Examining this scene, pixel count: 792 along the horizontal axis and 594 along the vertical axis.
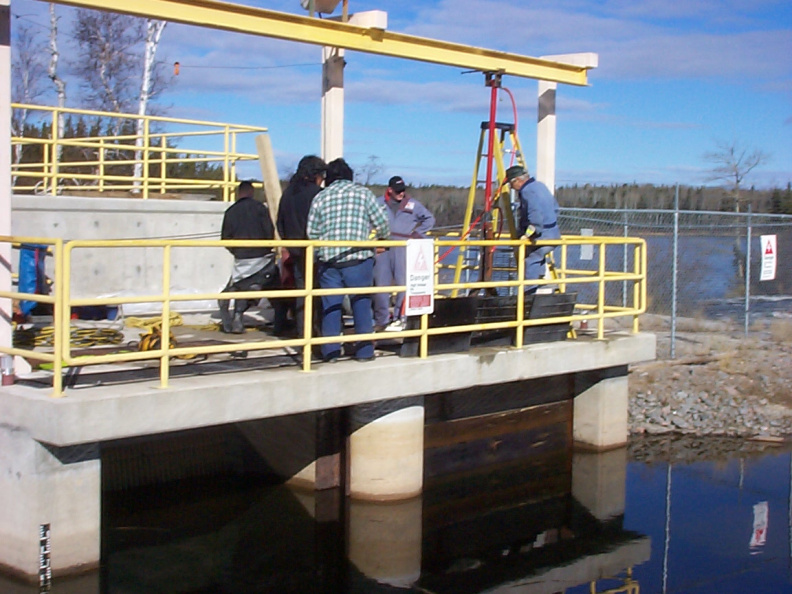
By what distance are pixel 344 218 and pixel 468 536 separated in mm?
3018

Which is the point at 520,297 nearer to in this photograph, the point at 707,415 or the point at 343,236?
the point at 343,236

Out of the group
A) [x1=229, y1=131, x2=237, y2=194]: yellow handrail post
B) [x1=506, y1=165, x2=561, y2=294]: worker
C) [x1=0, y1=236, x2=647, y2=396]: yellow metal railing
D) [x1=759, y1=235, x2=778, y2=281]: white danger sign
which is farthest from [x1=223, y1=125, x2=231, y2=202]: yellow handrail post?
[x1=759, y1=235, x2=778, y2=281]: white danger sign

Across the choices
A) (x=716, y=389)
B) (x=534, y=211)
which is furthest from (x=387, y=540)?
(x=716, y=389)

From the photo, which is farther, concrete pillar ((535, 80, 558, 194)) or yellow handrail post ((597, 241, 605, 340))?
concrete pillar ((535, 80, 558, 194))

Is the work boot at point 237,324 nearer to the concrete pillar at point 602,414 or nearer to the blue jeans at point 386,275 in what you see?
the blue jeans at point 386,275

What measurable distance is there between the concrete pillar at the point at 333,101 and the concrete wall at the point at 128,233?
111 inches

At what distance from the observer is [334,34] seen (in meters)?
9.22

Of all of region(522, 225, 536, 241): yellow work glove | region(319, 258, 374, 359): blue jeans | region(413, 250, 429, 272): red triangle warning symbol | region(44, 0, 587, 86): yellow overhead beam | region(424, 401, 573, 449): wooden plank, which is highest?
region(44, 0, 587, 86): yellow overhead beam

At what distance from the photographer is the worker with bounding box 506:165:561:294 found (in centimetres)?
992

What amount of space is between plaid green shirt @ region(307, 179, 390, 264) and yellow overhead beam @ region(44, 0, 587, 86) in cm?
159

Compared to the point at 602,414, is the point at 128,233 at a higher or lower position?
higher

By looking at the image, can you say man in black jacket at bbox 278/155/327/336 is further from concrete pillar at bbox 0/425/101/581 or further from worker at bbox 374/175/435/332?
concrete pillar at bbox 0/425/101/581

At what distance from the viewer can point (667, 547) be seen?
8.45 meters

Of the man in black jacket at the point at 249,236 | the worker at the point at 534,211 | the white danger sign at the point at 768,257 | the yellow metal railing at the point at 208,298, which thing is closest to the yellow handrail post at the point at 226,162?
the yellow metal railing at the point at 208,298
